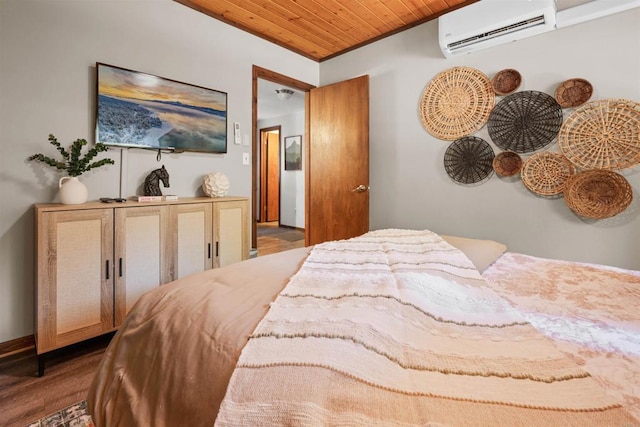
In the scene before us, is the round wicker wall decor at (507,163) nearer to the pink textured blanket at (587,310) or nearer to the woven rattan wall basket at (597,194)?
the woven rattan wall basket at (597,194)

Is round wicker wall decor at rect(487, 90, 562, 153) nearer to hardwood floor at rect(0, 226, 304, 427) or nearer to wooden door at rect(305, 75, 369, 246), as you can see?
wooden door at rect(305, 75, 369, 246)

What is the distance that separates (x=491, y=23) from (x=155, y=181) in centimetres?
275

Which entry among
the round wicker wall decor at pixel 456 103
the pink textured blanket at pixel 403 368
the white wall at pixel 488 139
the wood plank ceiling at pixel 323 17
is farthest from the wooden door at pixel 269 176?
the pink textured blanket at pixel 403 368

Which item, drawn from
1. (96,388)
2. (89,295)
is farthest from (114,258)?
(96,388)

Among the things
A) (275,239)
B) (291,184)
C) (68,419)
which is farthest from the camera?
(291,184)

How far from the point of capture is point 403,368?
57 centimetres

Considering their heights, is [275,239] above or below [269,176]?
below

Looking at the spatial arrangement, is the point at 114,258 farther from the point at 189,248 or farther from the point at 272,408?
the point at 272,408

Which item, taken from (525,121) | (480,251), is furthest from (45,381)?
(525,121)

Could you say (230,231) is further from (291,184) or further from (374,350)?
(291,184)

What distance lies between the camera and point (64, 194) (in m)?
1.80

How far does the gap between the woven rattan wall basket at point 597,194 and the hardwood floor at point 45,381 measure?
3156mm

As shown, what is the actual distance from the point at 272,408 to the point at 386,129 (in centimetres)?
296

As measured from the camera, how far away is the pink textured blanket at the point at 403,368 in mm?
476
